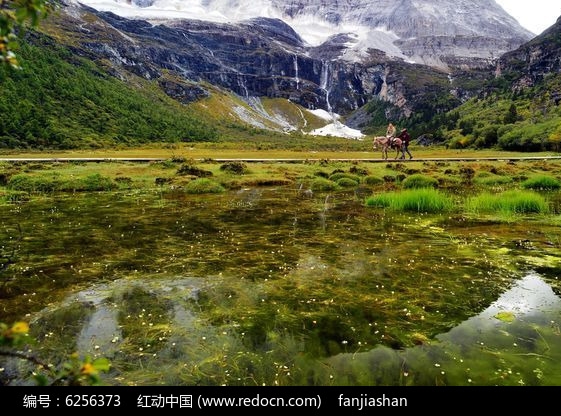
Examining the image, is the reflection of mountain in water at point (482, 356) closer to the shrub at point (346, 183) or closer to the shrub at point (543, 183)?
the shrub at point (346, 183)

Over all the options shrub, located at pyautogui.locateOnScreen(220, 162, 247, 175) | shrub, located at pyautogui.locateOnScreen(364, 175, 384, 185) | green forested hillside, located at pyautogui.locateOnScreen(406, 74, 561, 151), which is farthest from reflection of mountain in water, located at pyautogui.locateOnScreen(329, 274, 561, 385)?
green forested hillside, located at pyautogui.locateOnScreen(406, 74, 561, 151)

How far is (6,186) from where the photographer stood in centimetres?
3712

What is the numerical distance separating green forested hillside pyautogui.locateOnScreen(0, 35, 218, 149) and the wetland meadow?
8743cm

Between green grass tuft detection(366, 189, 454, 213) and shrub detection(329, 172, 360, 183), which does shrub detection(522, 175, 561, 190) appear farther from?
green grass tuft detection(366, 189, 454, 213)

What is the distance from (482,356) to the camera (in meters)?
8.77

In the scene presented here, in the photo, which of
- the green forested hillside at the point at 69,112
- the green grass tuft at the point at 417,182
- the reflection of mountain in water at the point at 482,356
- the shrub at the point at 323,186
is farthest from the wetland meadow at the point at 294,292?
the green forested hillside at the point at 69,112

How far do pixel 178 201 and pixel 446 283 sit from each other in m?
22.1

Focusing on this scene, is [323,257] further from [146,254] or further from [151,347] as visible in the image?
[151,347]

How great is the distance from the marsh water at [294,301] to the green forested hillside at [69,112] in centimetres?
8904

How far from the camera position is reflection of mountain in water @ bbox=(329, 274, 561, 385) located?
7961mm

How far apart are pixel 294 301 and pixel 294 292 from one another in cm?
67

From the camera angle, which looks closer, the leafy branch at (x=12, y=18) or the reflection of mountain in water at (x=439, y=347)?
the leafy branch at (x=12, y=18)

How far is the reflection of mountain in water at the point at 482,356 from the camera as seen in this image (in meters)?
7.96
